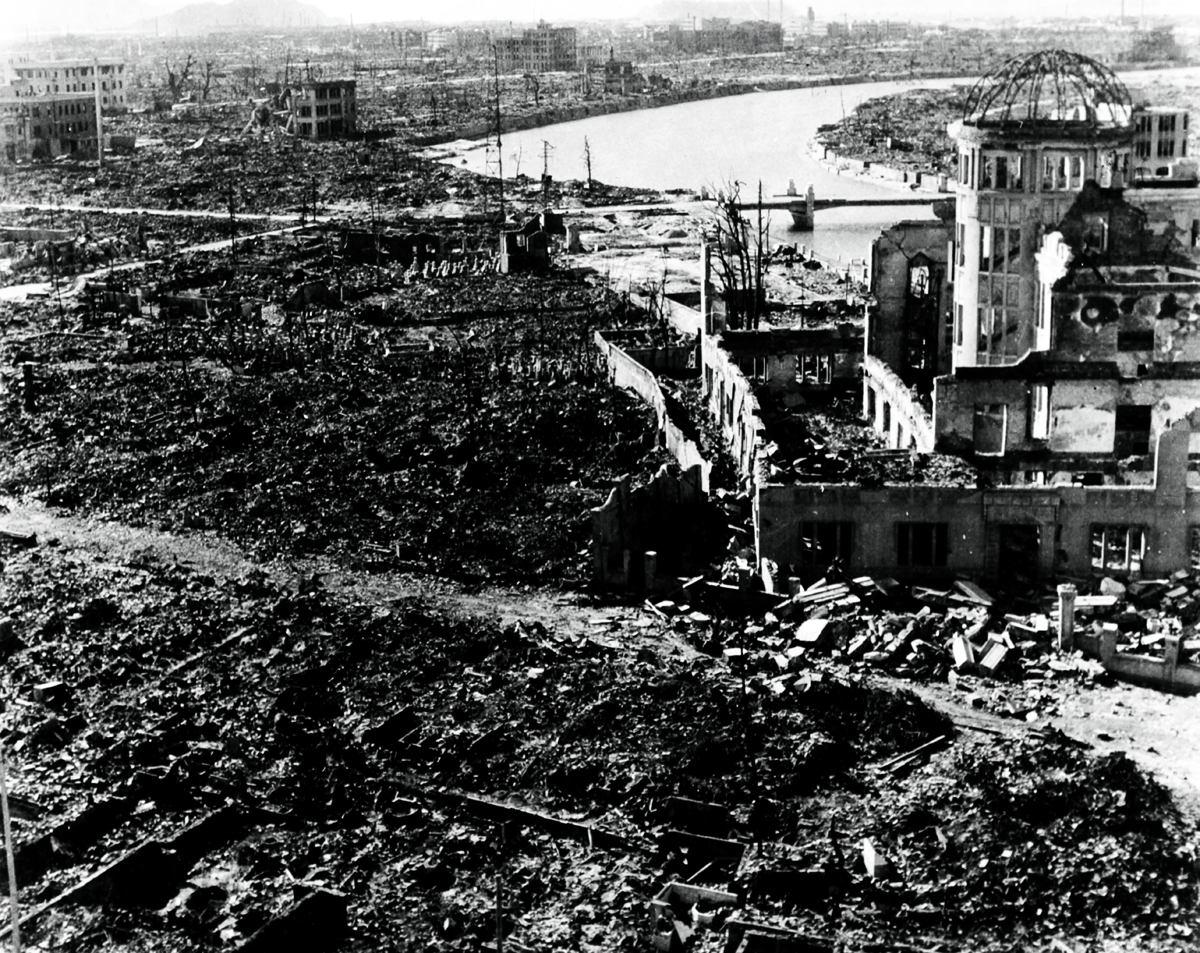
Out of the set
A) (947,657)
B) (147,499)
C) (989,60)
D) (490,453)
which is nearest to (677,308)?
(490,453)

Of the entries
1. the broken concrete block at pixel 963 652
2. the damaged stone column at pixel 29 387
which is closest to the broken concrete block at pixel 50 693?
the broken concrete block at pixel 963 652

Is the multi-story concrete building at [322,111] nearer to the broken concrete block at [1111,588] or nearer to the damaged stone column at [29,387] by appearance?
the damaged stone column at [29,387]

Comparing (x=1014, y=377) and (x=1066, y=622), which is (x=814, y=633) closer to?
(x=1066, y=622)

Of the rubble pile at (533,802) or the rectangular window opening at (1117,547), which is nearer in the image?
the rubble pile at (533,802)

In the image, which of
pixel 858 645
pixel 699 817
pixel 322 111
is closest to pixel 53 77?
pixel 322 111

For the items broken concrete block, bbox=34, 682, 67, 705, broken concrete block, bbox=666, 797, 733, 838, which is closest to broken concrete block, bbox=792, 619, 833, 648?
broken concrete block, bbox=666, 797, 733, 838
